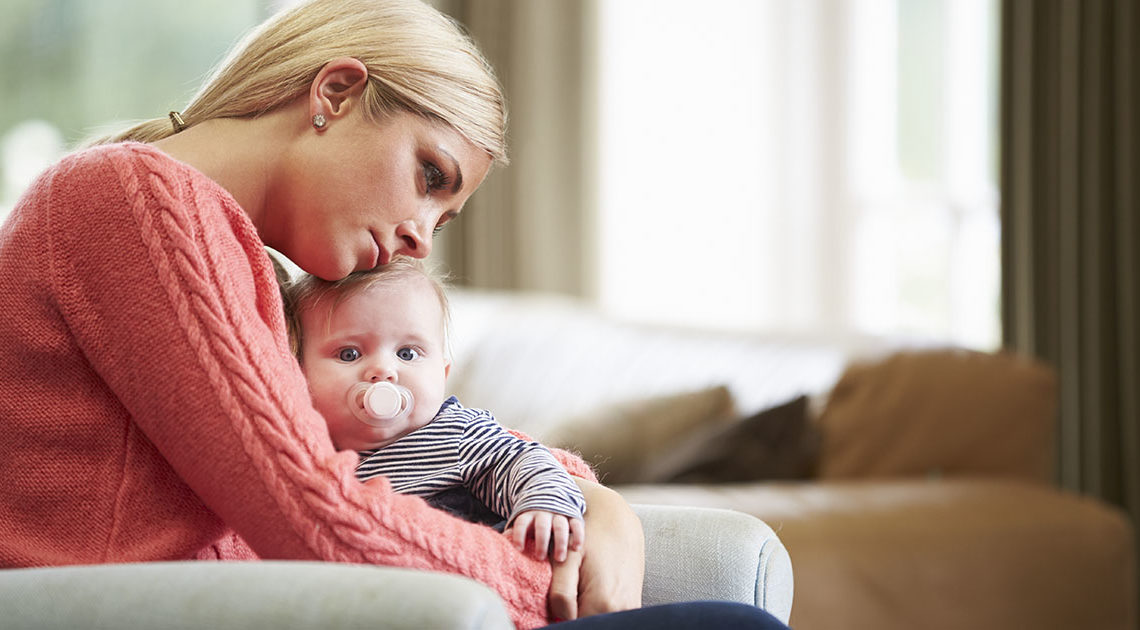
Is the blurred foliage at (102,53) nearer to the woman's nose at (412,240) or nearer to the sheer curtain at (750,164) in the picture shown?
the sheer curtain at (750,164)

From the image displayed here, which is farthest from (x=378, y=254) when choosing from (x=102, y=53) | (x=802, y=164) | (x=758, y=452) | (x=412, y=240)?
(x=102, y=53)

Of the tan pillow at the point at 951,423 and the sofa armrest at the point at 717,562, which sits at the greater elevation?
the sofa armrest at the point at 717,562

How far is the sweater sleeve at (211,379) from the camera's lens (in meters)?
0.88

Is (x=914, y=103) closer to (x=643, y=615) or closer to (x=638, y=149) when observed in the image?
(x=638, y=149)

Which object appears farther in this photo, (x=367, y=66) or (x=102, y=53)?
(x=102, y=53)

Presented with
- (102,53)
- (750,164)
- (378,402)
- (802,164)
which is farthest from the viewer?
(102,53)

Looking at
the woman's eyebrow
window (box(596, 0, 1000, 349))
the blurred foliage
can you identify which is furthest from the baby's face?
the blurred foliage

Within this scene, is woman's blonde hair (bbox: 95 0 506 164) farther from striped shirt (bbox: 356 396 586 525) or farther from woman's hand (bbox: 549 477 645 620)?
woman's hand (bbox: 549 477 645 620)

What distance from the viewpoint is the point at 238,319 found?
35.4 inches

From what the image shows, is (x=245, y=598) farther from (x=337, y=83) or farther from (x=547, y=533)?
(x=337, y=83)

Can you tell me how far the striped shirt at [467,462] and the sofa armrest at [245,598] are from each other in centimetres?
21

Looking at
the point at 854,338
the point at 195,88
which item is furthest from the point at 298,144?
the point at 854,338

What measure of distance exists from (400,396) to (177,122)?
0.34 meters

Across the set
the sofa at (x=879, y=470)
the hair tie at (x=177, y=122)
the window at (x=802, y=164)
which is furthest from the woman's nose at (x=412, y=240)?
the window at (x=802, y=164)
